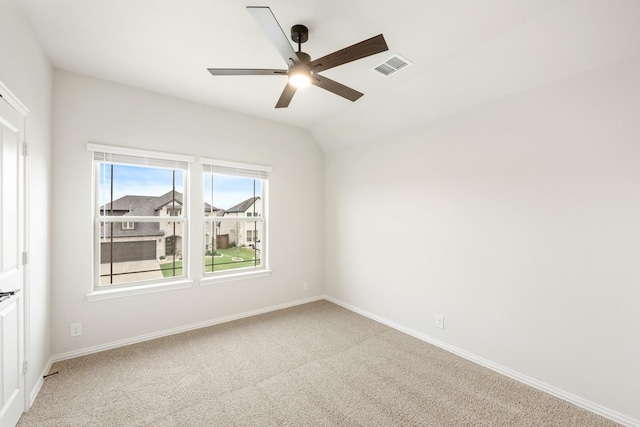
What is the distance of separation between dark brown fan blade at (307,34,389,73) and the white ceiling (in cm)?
37

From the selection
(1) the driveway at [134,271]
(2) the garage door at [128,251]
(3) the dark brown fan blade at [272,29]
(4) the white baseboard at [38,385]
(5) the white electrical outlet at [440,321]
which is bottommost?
(4) the white baseboard at [38,385]

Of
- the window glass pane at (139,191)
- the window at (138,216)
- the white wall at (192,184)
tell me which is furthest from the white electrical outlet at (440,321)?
the window glass pane at (139,191)

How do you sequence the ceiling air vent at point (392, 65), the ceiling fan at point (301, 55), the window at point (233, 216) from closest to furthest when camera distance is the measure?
the ceiling fan at point (301, 55), the ceiling air vent at point (392, 65), the window at point (233, 216)

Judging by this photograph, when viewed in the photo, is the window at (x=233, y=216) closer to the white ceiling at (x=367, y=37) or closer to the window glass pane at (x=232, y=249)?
the window glass pane at (x=232, y=249)

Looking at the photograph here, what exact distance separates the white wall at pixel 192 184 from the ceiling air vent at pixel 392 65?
6.26 feet

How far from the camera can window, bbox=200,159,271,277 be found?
12.0 feet

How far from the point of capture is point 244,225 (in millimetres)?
4016

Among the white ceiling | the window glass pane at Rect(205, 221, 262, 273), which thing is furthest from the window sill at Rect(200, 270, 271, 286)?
the white ceiling

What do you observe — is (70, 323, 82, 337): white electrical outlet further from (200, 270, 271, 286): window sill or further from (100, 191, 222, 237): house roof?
(200, 270, 271, 286): window sill

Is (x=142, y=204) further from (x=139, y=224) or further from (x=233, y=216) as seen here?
(x=233, y=216)

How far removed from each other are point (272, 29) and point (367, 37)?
3.07ft

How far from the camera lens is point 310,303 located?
4.41 meters

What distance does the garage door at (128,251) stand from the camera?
3031 millimetres

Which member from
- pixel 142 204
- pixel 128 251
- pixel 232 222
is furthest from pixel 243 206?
pixel 128 251
